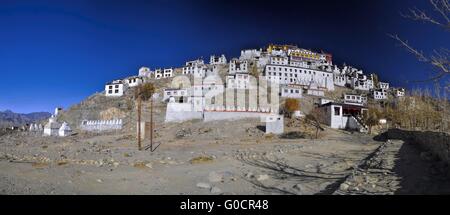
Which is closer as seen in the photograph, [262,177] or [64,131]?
[262,177]

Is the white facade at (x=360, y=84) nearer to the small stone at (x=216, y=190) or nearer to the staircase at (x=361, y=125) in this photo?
the staircase at (x=361, y=125)

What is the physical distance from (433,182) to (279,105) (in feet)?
232

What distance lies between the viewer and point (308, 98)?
9381 cm

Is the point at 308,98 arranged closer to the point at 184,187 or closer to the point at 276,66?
the point at 276,66

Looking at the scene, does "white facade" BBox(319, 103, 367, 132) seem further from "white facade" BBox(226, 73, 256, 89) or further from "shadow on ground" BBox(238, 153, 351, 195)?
"shadow on ground" BBox(238, 153, 351, 195)

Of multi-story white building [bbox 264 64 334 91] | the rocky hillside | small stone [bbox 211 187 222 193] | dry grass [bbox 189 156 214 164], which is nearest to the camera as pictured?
small stone [bbox 211 187 222 193]

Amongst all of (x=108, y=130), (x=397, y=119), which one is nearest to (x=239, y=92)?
(x=108, y=130)

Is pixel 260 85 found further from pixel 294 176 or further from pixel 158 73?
pixel 294 176

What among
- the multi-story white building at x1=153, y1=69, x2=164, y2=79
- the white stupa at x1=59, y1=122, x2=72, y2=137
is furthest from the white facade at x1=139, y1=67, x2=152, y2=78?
the white stupa at x1=59, y1=122, x2=72, y2=137

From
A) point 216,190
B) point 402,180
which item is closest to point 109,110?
point 216,190

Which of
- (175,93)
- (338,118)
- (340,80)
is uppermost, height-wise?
(340,80)

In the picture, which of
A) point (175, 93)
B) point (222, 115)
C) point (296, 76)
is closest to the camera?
point (222, 115)

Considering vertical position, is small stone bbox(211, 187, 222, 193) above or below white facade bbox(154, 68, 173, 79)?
below

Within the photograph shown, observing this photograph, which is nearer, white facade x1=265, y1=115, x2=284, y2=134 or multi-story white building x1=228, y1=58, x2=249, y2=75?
white facade x1=265, y1=115, x2=284, y2=134
